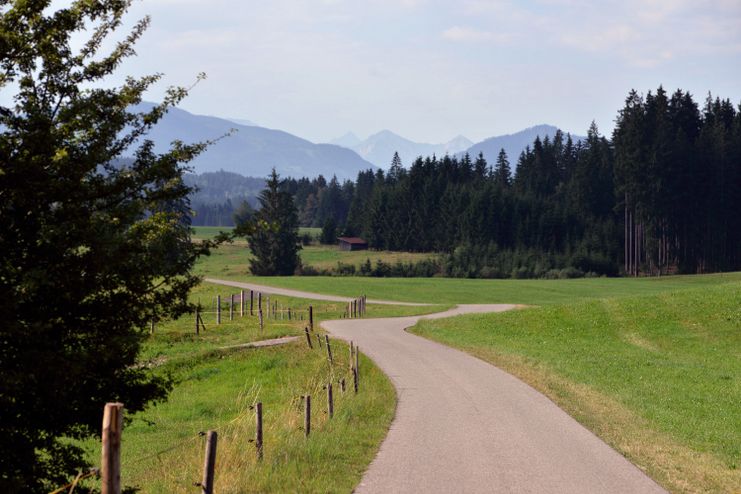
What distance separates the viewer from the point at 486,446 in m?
14.3

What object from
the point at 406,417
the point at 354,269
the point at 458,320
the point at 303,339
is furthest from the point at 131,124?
the point at 354,269

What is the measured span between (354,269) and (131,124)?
353 ft

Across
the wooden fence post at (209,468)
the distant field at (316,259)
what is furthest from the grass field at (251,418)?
the distant field at (316,259)

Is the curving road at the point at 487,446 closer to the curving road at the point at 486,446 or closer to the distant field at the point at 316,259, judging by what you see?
the curving road at the point at 486,446

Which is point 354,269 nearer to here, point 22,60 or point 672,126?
point 672,126

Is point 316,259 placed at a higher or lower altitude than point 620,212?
lower

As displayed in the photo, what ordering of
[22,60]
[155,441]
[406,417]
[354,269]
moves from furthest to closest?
[354,269], [155,441], [406,417], [22,60]

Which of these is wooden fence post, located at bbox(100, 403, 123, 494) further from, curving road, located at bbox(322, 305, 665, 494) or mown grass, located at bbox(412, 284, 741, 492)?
mown grass, located at bbox(412, 284, 741, 492)

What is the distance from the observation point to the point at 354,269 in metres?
119

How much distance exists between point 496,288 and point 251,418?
69.1m

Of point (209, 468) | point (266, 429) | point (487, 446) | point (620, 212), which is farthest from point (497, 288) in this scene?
point (209, 468)

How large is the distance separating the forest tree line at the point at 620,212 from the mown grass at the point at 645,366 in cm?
6499

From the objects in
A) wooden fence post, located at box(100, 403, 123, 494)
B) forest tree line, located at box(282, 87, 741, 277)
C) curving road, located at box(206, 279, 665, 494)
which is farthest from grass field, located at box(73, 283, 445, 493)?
forest tree line, located at box(282, 87, 741, 277)

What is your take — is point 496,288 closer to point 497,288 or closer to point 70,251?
point 497,288
